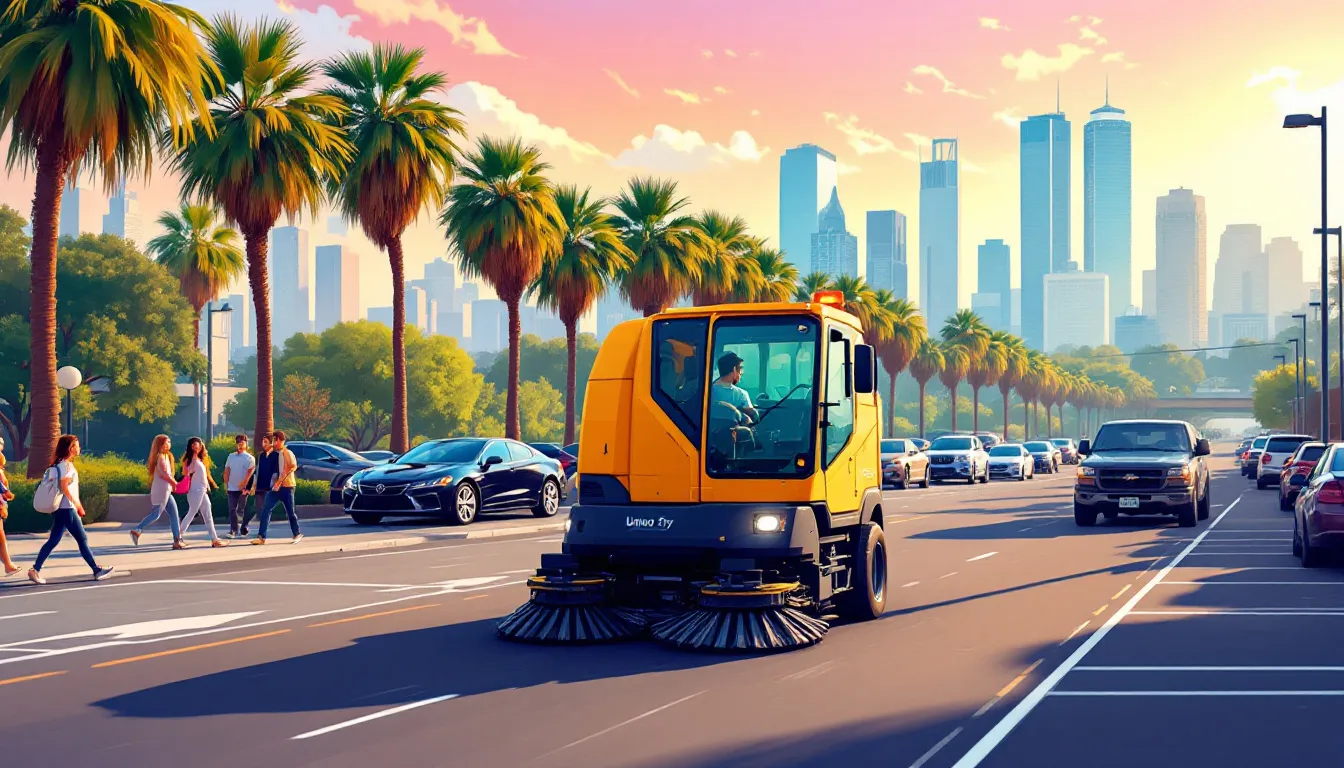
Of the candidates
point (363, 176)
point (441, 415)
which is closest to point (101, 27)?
point (363, 176)

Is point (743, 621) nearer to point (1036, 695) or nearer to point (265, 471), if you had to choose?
point (1036, 695)

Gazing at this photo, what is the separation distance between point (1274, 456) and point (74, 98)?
3671 centimetres

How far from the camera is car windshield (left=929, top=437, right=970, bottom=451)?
51.4m

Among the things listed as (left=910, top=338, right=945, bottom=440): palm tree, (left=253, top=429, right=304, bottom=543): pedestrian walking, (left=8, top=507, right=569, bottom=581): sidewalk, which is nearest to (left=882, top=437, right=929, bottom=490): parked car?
(left=8, top=507, right=569, bottom=581): sidewalk

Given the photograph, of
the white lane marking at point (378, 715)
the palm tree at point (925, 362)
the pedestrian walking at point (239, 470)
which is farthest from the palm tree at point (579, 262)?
the palm tree at point (925, 362)

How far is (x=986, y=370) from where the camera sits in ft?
368

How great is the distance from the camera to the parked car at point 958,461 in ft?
164

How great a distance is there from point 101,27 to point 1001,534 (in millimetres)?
17431

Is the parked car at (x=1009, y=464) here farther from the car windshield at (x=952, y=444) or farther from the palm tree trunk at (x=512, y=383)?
the palm tree trunk at (x=512, y=383)

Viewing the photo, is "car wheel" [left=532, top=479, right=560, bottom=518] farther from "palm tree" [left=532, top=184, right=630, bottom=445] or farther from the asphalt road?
"palm tree" [left=532, top=184, right=630, bottom=445]

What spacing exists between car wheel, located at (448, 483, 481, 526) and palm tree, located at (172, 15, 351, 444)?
5.42 meters

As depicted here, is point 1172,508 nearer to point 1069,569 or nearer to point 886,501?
point 1069,569

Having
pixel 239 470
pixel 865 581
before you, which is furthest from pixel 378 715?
pixel 239 470

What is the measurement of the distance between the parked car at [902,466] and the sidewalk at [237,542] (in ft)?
65.7
